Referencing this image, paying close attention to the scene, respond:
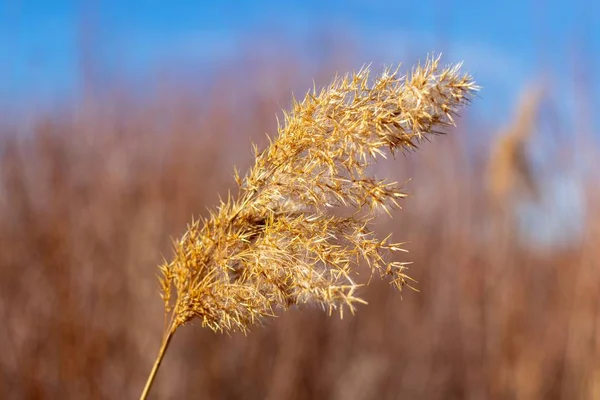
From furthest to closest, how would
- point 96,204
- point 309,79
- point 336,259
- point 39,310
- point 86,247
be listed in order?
1. point 309,79
2. point 96,204
3. point 86,247
4. point 39,310
5. point 336,259

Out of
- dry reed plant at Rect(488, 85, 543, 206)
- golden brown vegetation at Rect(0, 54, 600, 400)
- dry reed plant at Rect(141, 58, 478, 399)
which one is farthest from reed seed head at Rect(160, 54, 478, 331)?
golden brown vegetation at Rect(0, 54, 600, 400)

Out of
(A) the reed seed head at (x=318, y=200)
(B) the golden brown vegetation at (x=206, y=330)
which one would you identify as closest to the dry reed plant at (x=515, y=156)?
(B) the golden brown vegetation at (x=206, y=330)

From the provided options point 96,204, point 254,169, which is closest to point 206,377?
point 96,204

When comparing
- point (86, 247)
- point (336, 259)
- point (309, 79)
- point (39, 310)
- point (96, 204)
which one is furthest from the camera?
point (309, 79)

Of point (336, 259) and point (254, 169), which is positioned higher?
point (254, 169)

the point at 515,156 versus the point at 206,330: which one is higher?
the point at 515,156

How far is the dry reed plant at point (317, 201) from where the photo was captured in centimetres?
77

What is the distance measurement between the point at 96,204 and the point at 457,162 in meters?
2.29

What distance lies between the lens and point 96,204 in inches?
158

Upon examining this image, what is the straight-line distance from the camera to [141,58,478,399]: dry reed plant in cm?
77

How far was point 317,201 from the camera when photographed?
0.81 m

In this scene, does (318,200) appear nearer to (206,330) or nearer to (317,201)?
(317,201)

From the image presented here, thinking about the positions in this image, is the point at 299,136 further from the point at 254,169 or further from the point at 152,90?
the point at 152,90

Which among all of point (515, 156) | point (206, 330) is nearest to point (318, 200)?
point (515, 156)
